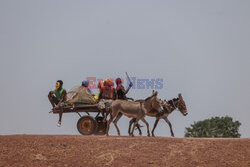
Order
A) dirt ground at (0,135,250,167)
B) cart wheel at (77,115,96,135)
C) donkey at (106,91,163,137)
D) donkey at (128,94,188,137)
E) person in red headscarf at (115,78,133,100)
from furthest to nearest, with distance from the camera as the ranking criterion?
person in red headscarf at (115,78,133,100)
donkey at (128,94,188,137)
cart wheel at (77,115,96,135)
donkey at (106,91,163,137)
dirt ground at (0,135,250,167)

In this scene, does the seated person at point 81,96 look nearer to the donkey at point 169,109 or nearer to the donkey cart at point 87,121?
the donkey cart at point 87,121

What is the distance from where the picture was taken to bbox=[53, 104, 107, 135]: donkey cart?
17.6 meters

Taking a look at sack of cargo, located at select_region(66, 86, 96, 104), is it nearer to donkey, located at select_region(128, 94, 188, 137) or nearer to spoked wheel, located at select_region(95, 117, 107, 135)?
spoked wheel, located at select_region(95, 117, 107, 135)

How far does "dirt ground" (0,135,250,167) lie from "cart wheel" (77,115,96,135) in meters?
3.07

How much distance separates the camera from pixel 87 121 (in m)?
17.8

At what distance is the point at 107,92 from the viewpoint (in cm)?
1805

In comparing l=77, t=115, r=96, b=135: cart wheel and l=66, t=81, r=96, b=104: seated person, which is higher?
l=66, t=81, r=96, b=104: seated person

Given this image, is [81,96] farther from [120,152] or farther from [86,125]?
[120,152]

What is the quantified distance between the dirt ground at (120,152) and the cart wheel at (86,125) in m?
3.07

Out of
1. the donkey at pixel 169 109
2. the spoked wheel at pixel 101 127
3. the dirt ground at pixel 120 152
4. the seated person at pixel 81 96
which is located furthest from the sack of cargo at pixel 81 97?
the dirt ground at pixel 120 152

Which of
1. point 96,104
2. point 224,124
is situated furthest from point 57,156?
point 224,124

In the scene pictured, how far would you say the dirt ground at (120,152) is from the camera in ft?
40.3

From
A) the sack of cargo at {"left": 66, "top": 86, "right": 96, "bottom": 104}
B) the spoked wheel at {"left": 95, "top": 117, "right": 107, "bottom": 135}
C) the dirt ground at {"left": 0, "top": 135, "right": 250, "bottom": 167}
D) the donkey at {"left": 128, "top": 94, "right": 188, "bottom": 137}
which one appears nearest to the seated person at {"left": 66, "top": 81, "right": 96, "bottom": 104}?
the sack of cargo at {"left": 66, "top": 86, "right": 96, "bottom": 104}

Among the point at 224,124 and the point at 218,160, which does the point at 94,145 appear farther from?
the point at 224,124
